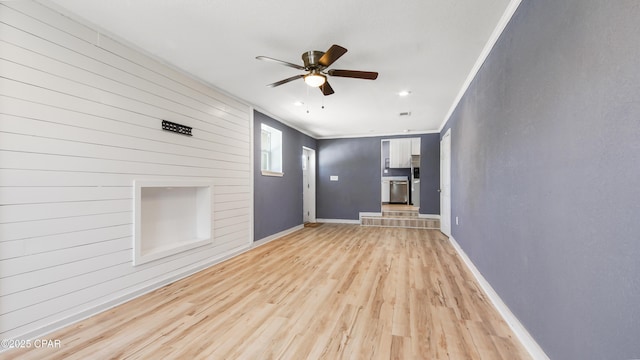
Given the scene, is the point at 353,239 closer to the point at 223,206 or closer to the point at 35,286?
the point at 223,206

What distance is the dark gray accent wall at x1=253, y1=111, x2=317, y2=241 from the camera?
4570 millimetres

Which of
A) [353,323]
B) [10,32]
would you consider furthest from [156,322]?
[10,32]

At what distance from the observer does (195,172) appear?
321 cm

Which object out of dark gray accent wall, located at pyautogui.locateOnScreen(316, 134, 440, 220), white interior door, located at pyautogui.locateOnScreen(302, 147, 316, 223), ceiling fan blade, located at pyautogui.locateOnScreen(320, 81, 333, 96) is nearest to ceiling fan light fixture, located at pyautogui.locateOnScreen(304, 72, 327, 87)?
ceiling fan blade, located at pyautogui.locateOnScreen(320, 81, 333, 96)

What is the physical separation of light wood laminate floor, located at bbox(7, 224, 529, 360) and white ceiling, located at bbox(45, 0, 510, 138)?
8.15 ft

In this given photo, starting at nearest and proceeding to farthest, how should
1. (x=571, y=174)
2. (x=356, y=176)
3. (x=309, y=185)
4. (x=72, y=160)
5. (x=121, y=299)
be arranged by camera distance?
(x=571, y=174)
(x=72, y=160)
(x=121, y=299)
(x=356, y=176)
(x=309, y=185)

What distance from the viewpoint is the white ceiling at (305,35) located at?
195 centimetres

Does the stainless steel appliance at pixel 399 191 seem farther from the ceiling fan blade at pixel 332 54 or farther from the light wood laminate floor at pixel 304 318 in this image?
the ceiling fan blade at pixel 332 54

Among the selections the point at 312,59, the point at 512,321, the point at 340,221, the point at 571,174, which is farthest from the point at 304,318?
the point at 340,221

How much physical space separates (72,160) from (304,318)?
7.60ft

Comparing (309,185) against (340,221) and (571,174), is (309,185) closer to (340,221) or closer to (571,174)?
(340,221)

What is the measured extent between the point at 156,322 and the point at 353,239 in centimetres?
372

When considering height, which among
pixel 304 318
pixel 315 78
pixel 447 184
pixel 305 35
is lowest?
pixel 304 318

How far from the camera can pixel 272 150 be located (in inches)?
213
